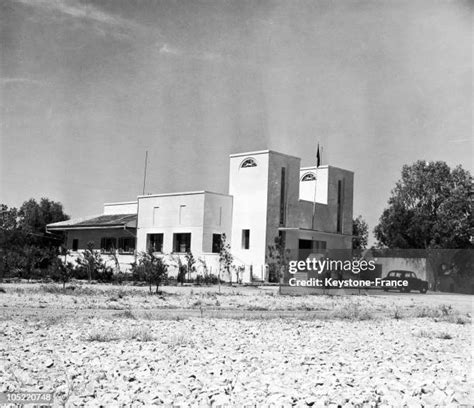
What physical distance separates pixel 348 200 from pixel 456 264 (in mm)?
12356

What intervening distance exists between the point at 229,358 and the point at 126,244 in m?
37.5

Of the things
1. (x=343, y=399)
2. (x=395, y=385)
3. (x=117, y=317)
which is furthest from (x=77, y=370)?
(x=117, y=317)

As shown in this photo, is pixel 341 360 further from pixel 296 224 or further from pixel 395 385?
pixel 296 224

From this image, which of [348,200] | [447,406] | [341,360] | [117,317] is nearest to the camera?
[447,406]

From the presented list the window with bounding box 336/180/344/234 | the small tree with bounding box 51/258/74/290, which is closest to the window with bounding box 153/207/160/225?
the window with bounding box 336/180/344/234

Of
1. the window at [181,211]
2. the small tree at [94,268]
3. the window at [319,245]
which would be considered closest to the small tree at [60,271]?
the small tree at [94,268]

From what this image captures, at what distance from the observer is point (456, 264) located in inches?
1385

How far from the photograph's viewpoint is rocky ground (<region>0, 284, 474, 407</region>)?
23.8 feet

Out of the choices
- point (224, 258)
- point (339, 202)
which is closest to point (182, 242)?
point (224, 258)

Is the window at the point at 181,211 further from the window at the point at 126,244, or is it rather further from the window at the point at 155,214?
the window at the point at 126,244

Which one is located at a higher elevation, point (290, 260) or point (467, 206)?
point (467, 206)

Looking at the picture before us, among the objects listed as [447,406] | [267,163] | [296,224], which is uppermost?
[267,163]

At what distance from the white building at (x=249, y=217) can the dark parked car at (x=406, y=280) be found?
7.64m

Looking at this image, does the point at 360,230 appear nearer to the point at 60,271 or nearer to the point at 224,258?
the point at 224,258
